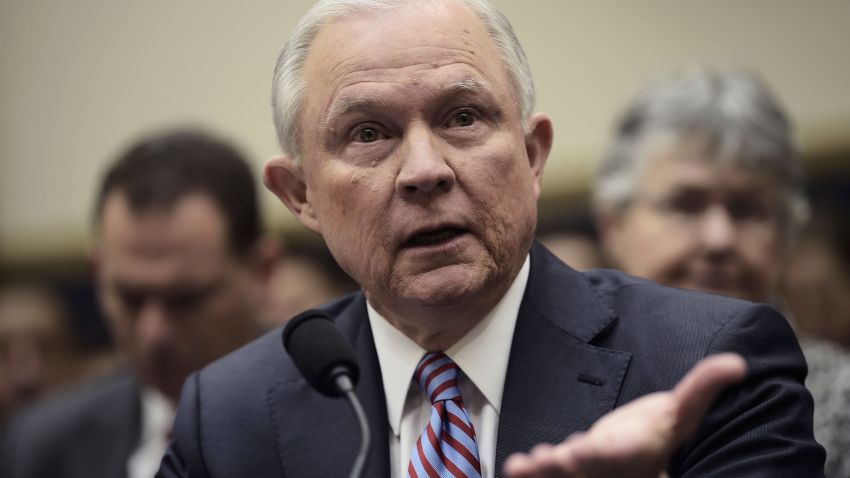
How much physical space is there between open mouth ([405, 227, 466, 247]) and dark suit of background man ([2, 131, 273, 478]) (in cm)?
157

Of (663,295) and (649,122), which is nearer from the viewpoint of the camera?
(663,295)

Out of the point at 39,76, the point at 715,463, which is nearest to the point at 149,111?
the point at 39,76

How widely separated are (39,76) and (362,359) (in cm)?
525

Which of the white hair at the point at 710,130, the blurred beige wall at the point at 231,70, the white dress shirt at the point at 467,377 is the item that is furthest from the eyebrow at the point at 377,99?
the blurred beige wall at the point at 231,70

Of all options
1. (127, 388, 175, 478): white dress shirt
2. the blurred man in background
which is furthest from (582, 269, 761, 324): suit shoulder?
the blurred man in background

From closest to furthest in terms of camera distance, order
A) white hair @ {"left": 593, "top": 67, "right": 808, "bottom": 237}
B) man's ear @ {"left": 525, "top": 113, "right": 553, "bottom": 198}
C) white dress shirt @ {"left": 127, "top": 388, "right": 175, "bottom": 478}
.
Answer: man's ear @ {"left": 525, "top": 113, "right": 553, "bottom": 198}, white hair @ {"left": 593, "top": 67, "right": 808, "bottom": 237}, white dress shirt @ {"left": 127, "top": 388, "right": 175, "bottom": 478}

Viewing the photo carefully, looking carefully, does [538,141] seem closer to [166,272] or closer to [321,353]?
[321,353]

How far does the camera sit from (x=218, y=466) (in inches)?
90.2

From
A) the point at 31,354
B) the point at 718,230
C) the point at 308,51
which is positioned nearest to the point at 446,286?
the point at 308,51

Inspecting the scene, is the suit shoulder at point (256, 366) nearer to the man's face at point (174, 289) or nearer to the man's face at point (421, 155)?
the man's face at point (421, 155)

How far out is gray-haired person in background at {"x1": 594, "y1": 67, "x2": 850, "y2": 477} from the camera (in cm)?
329

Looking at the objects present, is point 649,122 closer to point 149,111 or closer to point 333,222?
point 333,222

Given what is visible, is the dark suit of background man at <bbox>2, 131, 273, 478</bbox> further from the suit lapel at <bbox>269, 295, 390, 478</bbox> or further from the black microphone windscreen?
the black microphone windscreen

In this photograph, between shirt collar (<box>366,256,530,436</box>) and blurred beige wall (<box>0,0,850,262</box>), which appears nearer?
shirt collar (<box>366,256,530,436</box>)
